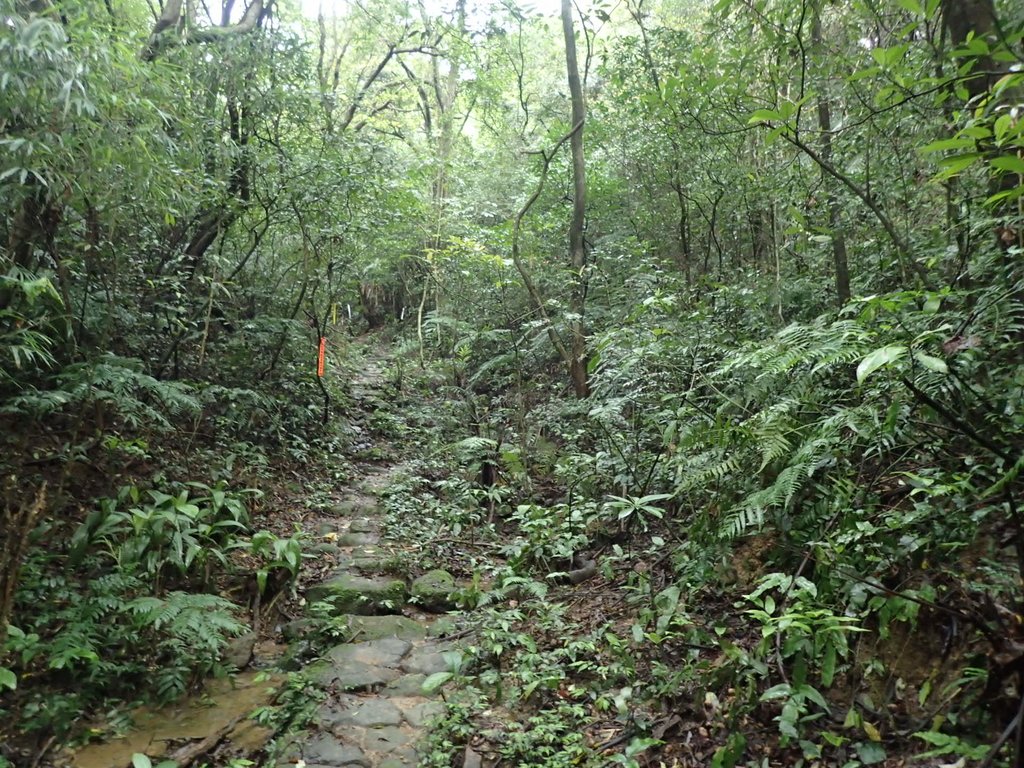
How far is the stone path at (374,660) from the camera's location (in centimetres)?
348

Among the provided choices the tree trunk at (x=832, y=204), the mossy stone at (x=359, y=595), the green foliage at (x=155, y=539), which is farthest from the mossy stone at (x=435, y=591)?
the tree trunk at (x=832, y=204)

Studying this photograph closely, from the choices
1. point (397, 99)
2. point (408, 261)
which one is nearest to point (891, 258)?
point (408, 261)

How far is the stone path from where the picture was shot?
348 centimetres

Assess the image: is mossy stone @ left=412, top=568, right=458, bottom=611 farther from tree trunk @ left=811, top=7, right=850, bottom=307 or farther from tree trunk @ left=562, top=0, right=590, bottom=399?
tree trunk @ left=811, top=7, right=850, bottom=307

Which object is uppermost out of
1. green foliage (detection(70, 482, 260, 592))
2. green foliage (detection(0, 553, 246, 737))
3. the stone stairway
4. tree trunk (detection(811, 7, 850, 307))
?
tree trunk (detection(811, 7, 850, 307))

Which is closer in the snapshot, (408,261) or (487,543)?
(487,543)

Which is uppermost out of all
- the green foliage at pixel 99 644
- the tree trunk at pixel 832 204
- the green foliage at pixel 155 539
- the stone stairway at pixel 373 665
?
the tree trunk at pixel 832 204

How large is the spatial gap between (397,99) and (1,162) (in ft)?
44.2

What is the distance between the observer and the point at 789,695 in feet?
9.39

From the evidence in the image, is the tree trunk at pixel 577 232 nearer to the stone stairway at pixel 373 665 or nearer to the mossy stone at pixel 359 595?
the stone stairway at pixel 373 665

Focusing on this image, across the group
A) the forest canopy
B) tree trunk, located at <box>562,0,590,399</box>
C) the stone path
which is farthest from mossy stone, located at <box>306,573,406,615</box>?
tree trunk, located at <box>562,0,590,399</box>

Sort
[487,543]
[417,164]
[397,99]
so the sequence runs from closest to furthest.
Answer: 1. [487,543]
2. [417,164]
3. [397,99]

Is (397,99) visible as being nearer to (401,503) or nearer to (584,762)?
(401,503)

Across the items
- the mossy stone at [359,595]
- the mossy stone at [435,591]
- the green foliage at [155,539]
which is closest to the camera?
the green foliage at [155,539]
